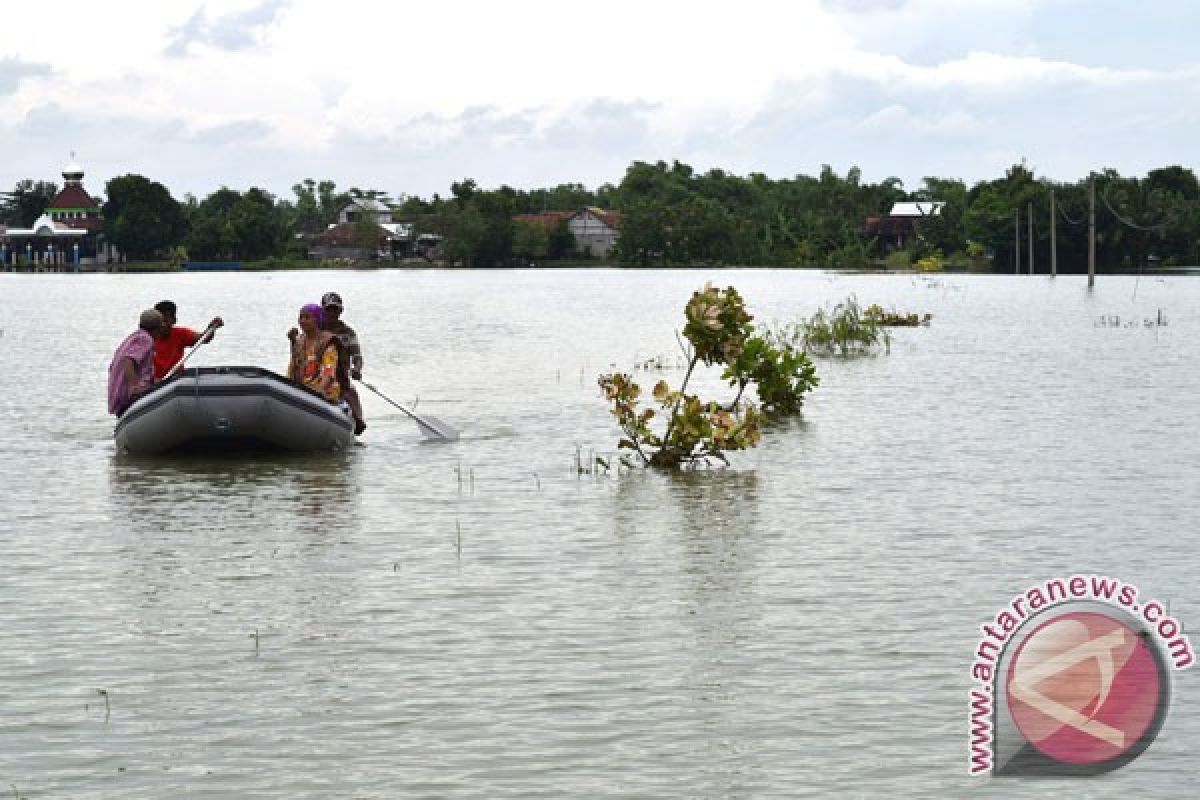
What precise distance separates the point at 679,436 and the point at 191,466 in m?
5.40

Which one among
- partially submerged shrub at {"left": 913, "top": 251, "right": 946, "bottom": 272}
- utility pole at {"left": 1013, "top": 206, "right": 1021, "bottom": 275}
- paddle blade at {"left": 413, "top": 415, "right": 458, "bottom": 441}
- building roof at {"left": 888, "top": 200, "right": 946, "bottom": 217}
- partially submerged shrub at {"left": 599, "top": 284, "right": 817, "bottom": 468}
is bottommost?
paddle blade at {"left": 413, "top": 415, "right": 458, "bottom": 441}

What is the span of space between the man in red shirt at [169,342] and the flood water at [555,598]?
3.85ft

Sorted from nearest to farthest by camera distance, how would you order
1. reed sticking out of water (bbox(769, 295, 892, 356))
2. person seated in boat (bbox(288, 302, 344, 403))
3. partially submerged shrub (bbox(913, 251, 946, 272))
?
person seated in boat (bbox(288, 302, 344, 403)) → reed sticking out of water (bbox(769, 295, 892, 356)) → partially submerged shrub (bbox(913, 251, 946, 272))

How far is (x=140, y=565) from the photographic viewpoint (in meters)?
13.8

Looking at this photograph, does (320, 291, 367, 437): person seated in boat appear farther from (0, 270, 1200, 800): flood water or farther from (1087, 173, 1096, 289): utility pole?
(1087, 173, 1096, 289): utility pole

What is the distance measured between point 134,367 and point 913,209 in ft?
565

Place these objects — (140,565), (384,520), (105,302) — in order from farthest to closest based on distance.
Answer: (105,302), (384,520), (140,565)


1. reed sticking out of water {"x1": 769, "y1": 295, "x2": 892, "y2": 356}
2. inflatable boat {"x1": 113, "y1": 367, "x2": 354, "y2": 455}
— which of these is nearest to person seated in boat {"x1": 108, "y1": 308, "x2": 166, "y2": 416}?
inflatable boat {"x1": 113, "y1": 367, "x2": 354, "y2": 455}

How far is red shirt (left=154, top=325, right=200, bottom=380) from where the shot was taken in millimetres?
21016

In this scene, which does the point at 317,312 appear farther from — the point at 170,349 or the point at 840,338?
the point at 840,338

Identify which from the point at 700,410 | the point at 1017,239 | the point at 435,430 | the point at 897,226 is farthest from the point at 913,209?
the point at 700,410

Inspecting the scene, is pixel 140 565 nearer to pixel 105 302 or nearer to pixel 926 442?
pixel 926 442

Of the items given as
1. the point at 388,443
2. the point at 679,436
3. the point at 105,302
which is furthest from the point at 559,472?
the point at 105,302

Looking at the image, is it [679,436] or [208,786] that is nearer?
[208,786]
